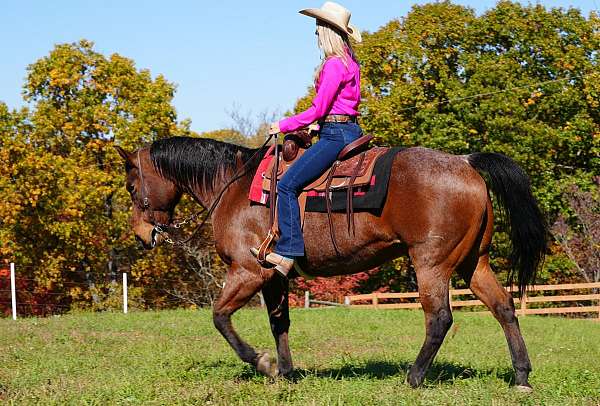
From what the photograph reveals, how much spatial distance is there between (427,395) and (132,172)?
4.13m

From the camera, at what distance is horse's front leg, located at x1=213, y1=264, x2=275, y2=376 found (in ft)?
24.1

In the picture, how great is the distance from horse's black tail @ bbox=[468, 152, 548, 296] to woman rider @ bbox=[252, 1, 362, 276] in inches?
50.1

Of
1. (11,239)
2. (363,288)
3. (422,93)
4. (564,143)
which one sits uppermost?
(422,93)

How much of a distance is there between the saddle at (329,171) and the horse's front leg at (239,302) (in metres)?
0.24

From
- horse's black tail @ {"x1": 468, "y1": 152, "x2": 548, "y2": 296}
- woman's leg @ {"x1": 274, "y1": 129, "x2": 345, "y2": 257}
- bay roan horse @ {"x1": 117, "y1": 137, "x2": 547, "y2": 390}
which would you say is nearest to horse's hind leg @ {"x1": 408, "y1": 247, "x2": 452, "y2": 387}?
bay roan horse @ {"x1": 117, "y1": 137, "x2": 547, "y2": 390}

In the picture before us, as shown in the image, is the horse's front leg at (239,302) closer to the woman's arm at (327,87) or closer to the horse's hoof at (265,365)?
the horse's hoof at (265,365)

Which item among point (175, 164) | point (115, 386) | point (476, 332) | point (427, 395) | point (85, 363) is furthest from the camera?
point (476, 332)

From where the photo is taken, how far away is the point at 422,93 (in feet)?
116

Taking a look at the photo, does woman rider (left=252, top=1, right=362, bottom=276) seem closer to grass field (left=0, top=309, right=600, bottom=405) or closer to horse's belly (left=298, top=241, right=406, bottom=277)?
horse's belly (left=298, top=241, right=406, bottom=277)

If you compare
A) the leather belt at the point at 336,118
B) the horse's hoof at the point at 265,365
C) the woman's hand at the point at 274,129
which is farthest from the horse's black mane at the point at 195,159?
the horse's hoof at the point at 265,365

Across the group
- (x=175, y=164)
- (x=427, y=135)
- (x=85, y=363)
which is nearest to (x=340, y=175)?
(x=175, y=164)

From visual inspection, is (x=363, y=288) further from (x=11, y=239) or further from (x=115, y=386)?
(x=115, y=386)

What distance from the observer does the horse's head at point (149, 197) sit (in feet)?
27.6

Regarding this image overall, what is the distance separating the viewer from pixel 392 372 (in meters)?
8.24
